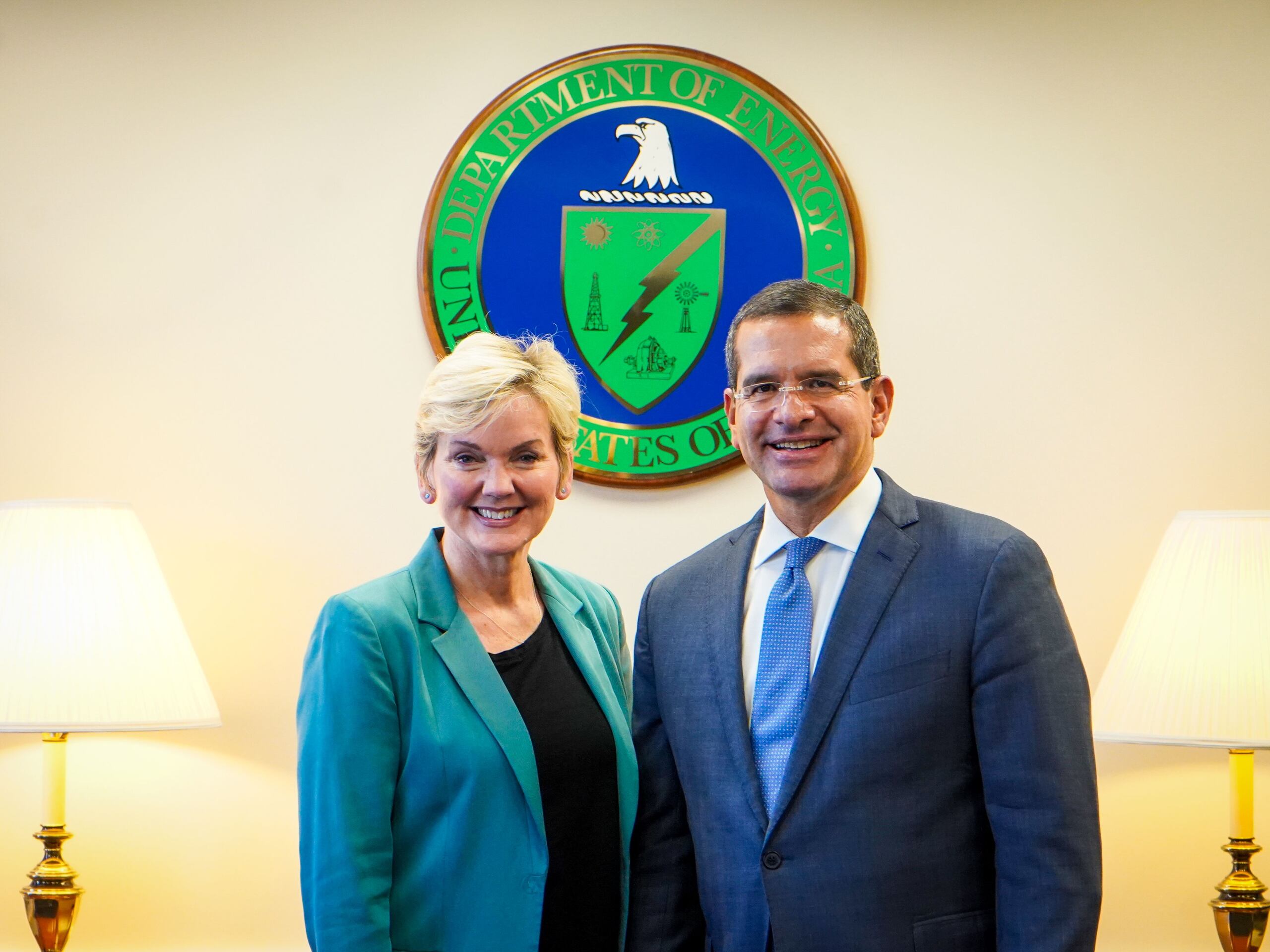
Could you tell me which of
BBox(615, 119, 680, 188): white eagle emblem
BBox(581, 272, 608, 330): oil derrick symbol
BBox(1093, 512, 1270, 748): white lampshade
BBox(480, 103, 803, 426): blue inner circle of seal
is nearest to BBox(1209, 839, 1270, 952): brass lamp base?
BBox(1093, 512, 1270, 748): white lampshade

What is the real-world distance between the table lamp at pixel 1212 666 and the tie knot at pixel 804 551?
0.87 meters

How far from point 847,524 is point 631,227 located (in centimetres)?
122

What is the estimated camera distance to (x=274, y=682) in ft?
8.66

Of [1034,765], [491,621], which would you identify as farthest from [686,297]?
[1034,765]

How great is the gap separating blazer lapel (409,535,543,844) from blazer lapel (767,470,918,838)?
16.0 inches

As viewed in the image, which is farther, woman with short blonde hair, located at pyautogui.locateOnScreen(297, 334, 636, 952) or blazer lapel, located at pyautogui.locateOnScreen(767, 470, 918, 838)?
woman with short blonde hair, located at pyautogui.locateOnScreen(297, 334, 636, 952)

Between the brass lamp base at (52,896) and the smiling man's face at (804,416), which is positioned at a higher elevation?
the smiling man's face at (804,416)

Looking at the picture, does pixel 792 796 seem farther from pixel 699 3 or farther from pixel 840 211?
pixel 699 3

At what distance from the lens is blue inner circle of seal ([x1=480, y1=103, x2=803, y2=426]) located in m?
2.67

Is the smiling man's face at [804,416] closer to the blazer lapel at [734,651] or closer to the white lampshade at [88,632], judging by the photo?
the blazer lapel at [734,651]

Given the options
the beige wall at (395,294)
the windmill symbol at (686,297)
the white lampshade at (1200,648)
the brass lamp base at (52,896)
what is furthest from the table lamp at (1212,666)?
the brass lamp base at (52,896)

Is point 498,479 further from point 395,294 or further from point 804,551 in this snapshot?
point 395,294

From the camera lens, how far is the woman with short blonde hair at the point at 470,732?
1731 mm

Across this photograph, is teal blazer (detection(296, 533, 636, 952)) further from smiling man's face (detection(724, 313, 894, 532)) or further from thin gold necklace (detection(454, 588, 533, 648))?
smiling man's face (detection(724, 313, 894, 532))
